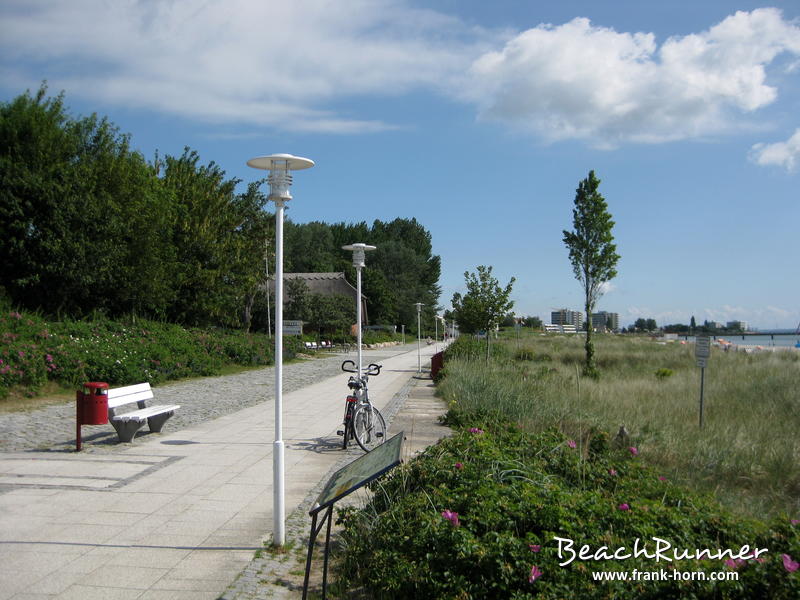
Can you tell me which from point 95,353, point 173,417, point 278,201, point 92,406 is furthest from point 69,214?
point 278,201

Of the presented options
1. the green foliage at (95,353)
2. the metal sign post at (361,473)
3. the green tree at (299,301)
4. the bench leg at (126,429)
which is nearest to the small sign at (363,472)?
the metal sign post at (361,473)

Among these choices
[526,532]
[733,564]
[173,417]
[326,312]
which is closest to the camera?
[733,564]

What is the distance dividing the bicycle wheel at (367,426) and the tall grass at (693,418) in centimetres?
160

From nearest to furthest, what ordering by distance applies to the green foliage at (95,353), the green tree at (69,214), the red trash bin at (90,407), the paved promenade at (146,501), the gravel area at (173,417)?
the paved promenade at (146,501), the red trash bin at (90,407), the gravel area at (173,417), the green foliage at (95,353), the green tree at (69,214)

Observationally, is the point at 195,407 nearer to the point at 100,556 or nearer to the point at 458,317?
the point at 100,556

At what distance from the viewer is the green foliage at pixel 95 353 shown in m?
14.5

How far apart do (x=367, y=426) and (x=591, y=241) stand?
19.5 meters

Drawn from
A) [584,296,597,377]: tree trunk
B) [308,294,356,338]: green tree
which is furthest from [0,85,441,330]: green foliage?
[584,296,597,377]: tree trunk

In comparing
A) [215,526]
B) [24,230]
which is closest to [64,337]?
[24,230]

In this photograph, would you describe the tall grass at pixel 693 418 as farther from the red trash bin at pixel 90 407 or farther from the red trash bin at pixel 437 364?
the red trash bin at pixel 90 407

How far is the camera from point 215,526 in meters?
5.78

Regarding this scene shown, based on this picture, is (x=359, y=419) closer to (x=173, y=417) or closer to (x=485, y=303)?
(x=173, y=417)

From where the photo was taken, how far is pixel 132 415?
974 cm

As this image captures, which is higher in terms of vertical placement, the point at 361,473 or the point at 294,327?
the point at 294,327
